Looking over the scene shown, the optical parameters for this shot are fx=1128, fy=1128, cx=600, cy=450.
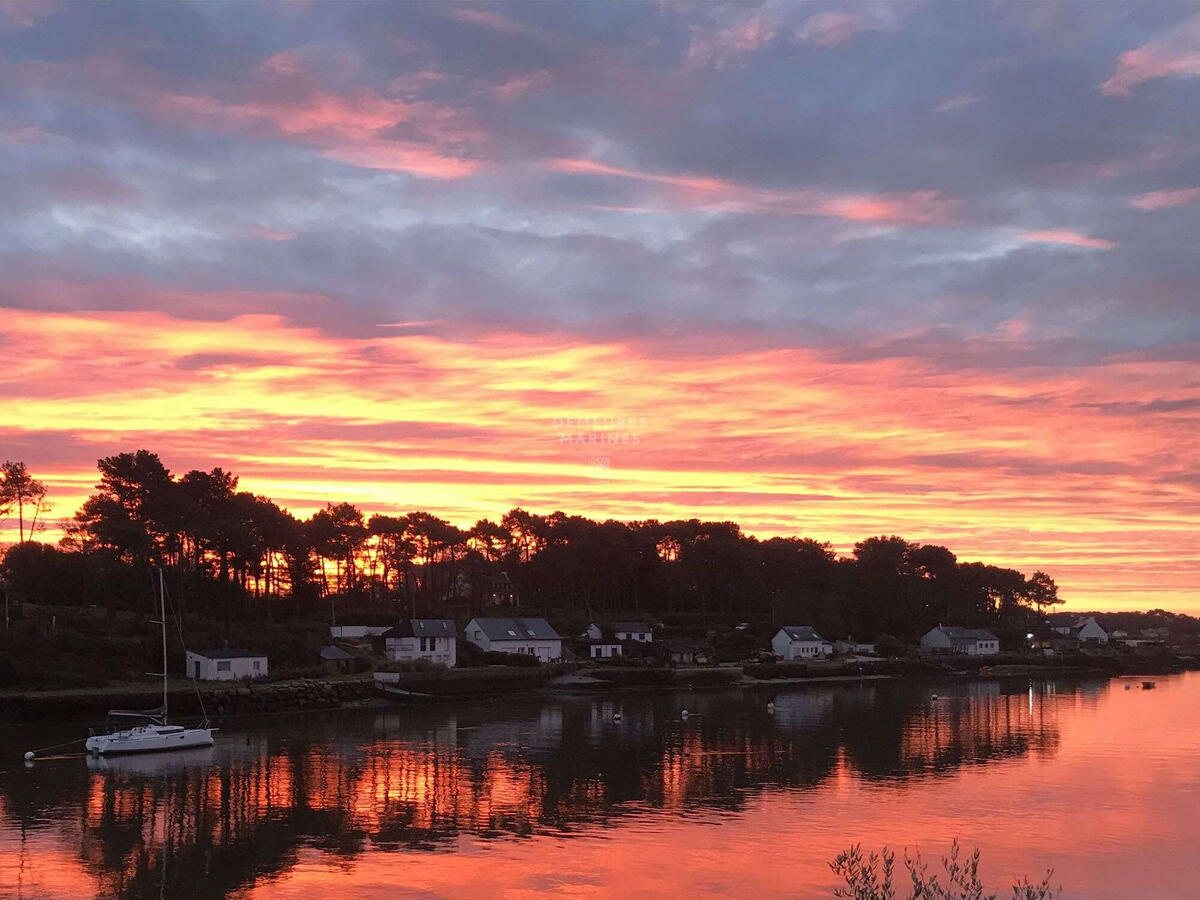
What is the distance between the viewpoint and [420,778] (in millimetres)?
52562

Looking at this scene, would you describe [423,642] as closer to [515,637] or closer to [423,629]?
[423,629]

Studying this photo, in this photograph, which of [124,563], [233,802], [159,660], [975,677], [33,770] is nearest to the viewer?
[233,802]

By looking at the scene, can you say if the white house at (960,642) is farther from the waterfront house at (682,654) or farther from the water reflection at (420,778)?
the water reflection at (420,778)

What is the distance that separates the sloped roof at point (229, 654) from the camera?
84750 mm

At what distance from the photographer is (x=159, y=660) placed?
85.2m

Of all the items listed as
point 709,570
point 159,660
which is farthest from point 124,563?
point 709,570

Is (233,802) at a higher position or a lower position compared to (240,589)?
lower


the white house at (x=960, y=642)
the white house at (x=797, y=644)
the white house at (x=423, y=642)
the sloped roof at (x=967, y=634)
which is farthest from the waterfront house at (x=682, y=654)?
the sloped roof at (x=967, y=634)

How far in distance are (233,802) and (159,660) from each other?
42463mm

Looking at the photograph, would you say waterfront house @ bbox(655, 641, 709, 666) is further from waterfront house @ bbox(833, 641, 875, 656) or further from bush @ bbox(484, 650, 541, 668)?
waterfront house @ bbox(833, 641, 875, 656)

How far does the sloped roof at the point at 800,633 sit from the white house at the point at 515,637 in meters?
33.8

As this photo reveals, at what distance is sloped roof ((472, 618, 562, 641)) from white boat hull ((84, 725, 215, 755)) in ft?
175

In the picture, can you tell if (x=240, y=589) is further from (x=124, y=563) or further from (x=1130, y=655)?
(x=1130, y=655)

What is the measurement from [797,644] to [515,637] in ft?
132
